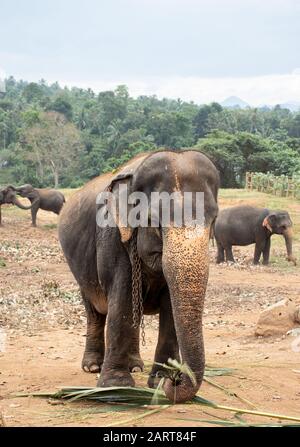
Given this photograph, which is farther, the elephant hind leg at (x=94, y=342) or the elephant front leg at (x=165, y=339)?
the elephant hind leg at (x=94, y=342)

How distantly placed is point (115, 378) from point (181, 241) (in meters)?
1.45

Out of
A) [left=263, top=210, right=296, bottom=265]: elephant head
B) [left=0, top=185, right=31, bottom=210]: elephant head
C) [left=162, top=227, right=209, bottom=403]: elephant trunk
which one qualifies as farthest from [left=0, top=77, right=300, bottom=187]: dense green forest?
[left=162, top=227, right=209, bottom=403]: elephant trunk

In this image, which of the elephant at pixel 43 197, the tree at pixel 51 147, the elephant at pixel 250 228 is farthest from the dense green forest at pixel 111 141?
the elephant at pixel 250 228

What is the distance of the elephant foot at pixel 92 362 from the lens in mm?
6676

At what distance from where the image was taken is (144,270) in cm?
532

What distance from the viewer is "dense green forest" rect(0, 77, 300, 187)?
1598 inches

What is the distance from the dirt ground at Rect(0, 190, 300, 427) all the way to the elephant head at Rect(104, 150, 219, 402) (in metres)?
0.44

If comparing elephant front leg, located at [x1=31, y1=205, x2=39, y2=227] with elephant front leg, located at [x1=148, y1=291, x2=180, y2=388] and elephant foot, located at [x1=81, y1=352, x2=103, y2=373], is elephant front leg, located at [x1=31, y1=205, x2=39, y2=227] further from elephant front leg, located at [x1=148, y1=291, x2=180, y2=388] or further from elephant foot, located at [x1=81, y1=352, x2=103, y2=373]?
elephant front leg, located at [x1=148, y1=291, x2=180, y2=388]

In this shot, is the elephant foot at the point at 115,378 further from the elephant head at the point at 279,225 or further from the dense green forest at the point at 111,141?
the dense green forest at the point at 111,141

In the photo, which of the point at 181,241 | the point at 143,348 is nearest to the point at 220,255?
the point at 143,348

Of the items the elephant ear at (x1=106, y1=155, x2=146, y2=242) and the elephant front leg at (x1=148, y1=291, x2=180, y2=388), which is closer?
the elephant ear at (x1=106, y1=155, x2=146, y2=242)

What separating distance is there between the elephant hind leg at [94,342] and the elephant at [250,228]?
439 inches

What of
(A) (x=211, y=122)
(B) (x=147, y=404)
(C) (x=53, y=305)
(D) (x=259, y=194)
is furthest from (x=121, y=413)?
(A) (x=211, y=122)

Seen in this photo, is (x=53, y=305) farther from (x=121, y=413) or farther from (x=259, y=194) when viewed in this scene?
(x=259, y=194)
